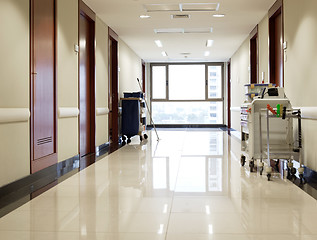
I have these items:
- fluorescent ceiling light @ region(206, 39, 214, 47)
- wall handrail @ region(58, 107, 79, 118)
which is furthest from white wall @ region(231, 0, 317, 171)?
fluorescent ceiling light @ region(206, 39, 214, 47)

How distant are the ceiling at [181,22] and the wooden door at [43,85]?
79.3 inches

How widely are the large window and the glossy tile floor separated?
1177cm

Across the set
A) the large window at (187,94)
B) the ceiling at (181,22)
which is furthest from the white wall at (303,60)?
the large window at (187,94)

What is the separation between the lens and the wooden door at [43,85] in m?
4.71

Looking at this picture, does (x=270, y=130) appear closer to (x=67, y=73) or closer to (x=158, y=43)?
(x=67, y=73)

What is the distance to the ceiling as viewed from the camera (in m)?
7.22

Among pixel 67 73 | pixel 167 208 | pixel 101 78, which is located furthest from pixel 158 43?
pixel 167 208

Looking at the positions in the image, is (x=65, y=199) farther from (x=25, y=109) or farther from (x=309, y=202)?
(x=309, y=202)

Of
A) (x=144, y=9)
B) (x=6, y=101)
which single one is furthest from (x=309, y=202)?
(x=144, y=9)

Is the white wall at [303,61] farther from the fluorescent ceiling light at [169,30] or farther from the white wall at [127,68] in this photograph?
the white wall at [127,68]

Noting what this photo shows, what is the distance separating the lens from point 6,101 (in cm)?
399

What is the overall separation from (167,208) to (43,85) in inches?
104

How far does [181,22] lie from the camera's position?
872cm

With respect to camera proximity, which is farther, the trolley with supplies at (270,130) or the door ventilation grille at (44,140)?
the trolley with supplies at (270,130)
